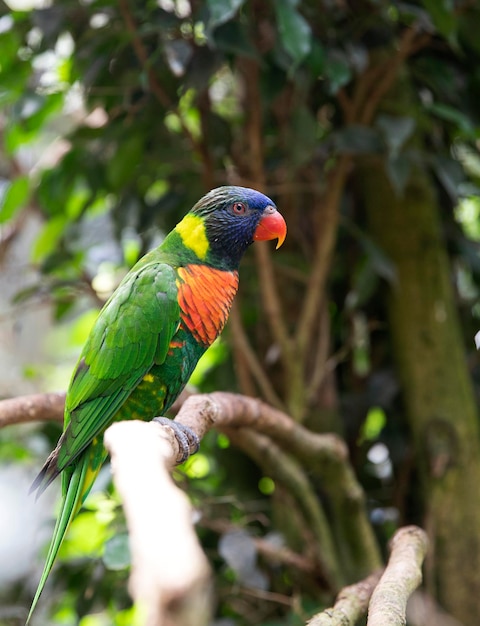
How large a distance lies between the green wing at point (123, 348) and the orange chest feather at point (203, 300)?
37 millimetres

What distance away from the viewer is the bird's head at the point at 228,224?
205cm

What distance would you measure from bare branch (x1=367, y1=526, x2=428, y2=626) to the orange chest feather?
29.1 inches

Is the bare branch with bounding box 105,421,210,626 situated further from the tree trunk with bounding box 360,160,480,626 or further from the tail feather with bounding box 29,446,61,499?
the tree trunk with bounding box 360,160,480,626

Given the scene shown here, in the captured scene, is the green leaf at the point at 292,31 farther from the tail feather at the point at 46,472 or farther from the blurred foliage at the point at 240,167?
the tail feather at the point at 46,472

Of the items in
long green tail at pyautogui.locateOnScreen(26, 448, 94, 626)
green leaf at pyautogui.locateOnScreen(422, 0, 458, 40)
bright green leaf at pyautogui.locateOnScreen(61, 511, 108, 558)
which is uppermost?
green leaf at pyautogui.locateOnScreen(422, 0, 458, 40)

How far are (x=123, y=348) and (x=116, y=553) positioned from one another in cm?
56

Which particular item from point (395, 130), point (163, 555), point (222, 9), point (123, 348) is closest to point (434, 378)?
point (395, 130)

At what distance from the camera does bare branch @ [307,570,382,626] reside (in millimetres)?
1280

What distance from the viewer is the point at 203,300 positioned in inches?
77.2

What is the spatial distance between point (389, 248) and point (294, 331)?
0.49m

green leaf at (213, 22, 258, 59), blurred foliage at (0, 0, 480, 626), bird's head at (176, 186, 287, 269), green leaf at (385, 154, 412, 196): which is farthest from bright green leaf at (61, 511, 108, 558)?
green leaf at (213, 22, 258, 59)

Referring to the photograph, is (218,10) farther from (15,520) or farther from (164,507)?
(15,520)

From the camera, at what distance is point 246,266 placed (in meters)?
2.88

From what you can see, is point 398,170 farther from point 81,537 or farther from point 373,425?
point 81,537
